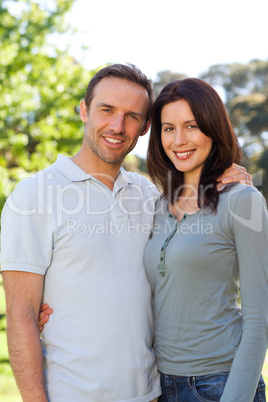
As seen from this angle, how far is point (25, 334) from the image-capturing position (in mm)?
2334

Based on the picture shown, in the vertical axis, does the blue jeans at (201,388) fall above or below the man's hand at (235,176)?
below

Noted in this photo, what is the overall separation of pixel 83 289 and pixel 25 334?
354 millimetres

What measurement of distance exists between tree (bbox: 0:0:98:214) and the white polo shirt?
27.8 feet

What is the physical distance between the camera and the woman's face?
8.89 feet

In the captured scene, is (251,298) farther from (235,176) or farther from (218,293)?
(235,176)

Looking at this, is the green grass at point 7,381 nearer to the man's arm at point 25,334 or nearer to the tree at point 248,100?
the man's arm at point 25,334

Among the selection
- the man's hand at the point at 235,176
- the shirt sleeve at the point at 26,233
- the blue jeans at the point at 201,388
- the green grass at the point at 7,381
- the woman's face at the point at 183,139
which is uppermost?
the woman's face at the point at 183,139

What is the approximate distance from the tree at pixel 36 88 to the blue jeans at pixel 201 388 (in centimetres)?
885

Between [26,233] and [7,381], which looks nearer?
[26,233]

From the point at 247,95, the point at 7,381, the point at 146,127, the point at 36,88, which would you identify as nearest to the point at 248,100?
the point at 247,95

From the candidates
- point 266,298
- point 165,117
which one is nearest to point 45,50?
point 165,117

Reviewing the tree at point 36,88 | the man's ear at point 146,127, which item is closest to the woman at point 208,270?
the man's ear at point 146,127

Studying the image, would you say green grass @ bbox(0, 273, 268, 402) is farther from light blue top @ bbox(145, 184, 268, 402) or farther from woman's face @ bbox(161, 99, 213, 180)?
woman's face @ bbox(161, 99, 213, 180)

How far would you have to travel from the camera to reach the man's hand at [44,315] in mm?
2447
